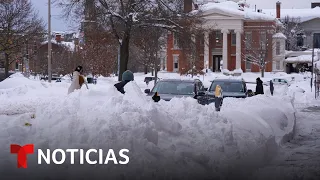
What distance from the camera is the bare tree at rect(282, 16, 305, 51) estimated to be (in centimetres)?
10170

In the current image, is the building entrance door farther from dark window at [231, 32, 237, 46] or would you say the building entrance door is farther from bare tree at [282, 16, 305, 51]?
bare tree at [282, 16, 305, 51]

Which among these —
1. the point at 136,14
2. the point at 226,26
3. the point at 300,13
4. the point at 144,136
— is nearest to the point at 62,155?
the point at 144,136

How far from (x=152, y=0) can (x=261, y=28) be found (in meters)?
52.7

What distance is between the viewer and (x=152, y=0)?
3303 cm

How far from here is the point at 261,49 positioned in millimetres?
81062

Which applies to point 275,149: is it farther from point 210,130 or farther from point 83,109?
point 83,109

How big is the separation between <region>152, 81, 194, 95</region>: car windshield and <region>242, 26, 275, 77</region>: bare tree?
190ft

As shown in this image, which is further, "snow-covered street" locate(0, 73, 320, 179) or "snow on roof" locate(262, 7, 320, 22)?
"snow on roof" locate(262, 7, 320, 22)

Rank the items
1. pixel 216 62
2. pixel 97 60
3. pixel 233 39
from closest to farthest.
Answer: pixel 97 60 → pixel 233 39 → pixel 216 62

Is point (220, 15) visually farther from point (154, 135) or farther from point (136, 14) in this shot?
point (154, 135)

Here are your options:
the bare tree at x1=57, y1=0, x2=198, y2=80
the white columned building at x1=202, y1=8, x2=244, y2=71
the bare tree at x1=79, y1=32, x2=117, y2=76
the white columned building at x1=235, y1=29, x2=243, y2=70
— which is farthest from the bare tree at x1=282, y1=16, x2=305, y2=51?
the bare tree at x1=57, y1=0, x2=198, y2=80

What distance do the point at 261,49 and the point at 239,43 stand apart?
5.18 metres

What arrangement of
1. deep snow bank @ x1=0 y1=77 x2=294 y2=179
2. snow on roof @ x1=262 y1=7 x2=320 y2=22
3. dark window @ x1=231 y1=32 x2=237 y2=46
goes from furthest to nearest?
1. snow on roof @ x1=262 y1=7 x2=320 y2=22
2. dark window @ x1=231 y1=32 x2=237 y2=46
3. deep snow bank @ x1=0 y1=77 x2=294 y2=179

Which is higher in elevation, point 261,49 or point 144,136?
point 261,49
